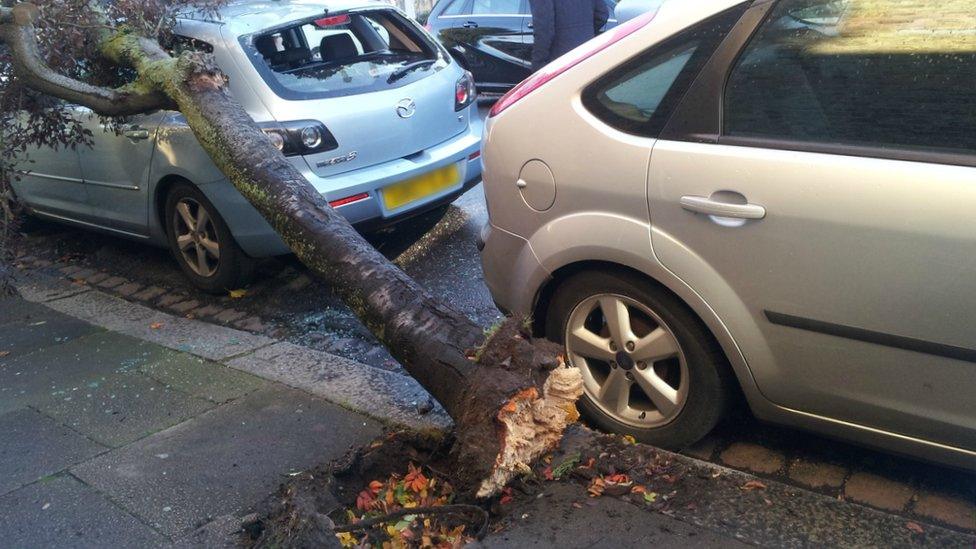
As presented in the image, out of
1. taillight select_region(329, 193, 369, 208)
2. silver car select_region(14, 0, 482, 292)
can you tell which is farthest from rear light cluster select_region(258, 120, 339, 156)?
taillight select_region(329, 193, 369, 208)

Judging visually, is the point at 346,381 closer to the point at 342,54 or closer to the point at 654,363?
the point at 654,363

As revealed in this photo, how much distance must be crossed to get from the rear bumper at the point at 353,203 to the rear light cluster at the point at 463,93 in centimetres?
47

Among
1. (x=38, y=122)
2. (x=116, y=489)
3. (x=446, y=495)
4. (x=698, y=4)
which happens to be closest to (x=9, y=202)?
(x=38, y=122)

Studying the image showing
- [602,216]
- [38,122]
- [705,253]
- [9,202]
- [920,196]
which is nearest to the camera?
[920,196]

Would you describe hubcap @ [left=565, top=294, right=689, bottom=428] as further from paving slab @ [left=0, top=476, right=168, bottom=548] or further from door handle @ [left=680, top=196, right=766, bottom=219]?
paving slab @ [left=0, top=476, right=168, bottom=548]

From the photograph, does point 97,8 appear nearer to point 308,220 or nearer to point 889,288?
point 308,220

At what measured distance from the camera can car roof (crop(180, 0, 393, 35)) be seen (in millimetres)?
5750

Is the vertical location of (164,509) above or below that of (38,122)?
below

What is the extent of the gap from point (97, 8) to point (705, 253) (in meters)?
4.27

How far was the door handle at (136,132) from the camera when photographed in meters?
5.86

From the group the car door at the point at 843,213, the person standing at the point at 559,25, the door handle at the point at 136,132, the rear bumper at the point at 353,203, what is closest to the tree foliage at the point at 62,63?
the door handle at the point at 136,132

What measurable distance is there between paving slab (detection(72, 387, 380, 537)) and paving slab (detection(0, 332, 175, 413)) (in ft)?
3.17

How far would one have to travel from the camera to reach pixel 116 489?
351 centimetres

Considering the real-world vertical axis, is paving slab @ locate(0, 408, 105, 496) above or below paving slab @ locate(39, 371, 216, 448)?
above
